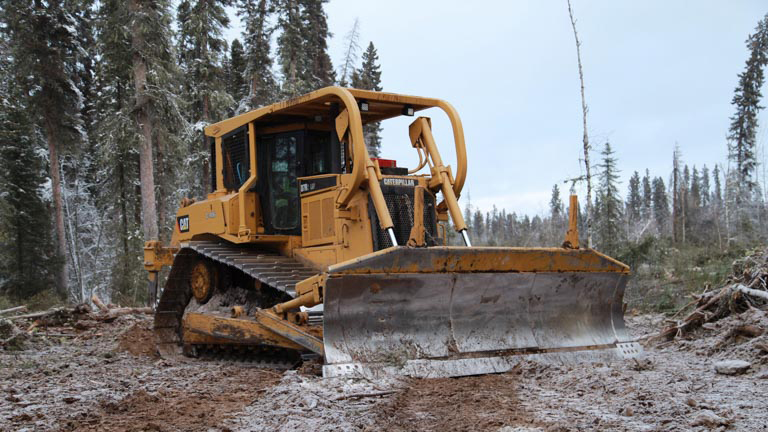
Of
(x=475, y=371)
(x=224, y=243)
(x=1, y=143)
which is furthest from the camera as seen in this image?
(x=1, y=143)

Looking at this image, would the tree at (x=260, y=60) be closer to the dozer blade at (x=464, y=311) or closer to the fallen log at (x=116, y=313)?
the fallen log at (x=116, y=313)

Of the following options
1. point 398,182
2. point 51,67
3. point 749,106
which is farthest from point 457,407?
point 749,106

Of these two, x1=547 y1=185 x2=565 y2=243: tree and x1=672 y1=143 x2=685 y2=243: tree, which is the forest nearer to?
x1=672 y1=143 x2=685 y2=243: tree

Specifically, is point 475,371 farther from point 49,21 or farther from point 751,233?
point 751,233

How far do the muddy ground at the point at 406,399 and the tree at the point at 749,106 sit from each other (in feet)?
119

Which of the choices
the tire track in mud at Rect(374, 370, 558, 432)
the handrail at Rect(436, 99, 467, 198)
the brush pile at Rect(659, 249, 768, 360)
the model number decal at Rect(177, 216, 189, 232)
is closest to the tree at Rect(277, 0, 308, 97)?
the model number decal at Rect(177, 216, 189, 232)

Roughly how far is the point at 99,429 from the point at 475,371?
11.1ft

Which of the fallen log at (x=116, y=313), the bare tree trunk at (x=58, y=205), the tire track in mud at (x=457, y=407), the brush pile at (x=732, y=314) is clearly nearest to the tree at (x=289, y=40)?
the bare tree trunk at (x=58, y=205)

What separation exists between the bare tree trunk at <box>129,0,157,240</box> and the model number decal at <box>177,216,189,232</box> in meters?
9.03

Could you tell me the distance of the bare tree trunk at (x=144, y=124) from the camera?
18906mm

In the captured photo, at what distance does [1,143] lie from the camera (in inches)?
921

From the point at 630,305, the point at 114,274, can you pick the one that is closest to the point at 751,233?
the point at 630,305

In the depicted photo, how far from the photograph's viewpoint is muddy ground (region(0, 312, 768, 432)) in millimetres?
4555

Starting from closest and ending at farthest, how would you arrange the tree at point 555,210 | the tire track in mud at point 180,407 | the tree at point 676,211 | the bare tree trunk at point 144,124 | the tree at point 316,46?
the tire track in mud at point 180,407, the bare tree trunk at point 144,124, the tree at point 316,46, the tree at point 676,211, the tree at point 555,210
